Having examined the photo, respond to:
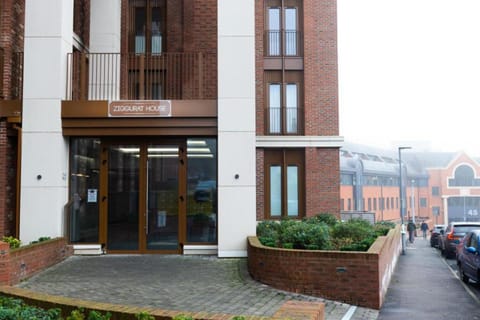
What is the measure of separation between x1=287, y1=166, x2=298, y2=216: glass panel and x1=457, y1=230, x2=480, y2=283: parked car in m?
8.34

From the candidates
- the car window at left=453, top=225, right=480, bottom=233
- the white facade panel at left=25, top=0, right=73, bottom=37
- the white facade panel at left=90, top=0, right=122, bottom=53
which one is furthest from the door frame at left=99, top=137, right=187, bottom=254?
the car window at left=453, top=225, right=480, bottom=233

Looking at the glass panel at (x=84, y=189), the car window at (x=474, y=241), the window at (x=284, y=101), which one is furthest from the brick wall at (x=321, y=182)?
the glass panel at (x=84, y=189)

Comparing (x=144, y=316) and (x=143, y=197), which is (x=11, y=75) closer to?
(x=143, y=197)

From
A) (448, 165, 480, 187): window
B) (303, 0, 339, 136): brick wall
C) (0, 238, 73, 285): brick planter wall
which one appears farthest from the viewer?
(448, 165, 480, 187): window

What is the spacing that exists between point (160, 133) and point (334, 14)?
12741mm

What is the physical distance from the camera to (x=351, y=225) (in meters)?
12.4

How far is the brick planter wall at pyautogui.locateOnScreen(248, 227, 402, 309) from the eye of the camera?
8883mm

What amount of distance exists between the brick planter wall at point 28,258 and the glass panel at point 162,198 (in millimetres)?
2091

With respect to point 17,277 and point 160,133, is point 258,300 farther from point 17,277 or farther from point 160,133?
point 160,133

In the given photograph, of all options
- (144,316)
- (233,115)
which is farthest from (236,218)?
(144,316)

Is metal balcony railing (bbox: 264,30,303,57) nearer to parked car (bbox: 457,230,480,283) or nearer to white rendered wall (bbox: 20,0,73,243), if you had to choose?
white rendered wall (bbox: 20,0,73,243)

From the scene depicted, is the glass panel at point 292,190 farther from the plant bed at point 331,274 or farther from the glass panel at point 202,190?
the plant bed at point 331,274

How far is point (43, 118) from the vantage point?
1268 centimetres

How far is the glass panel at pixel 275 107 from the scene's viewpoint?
2227 cm
